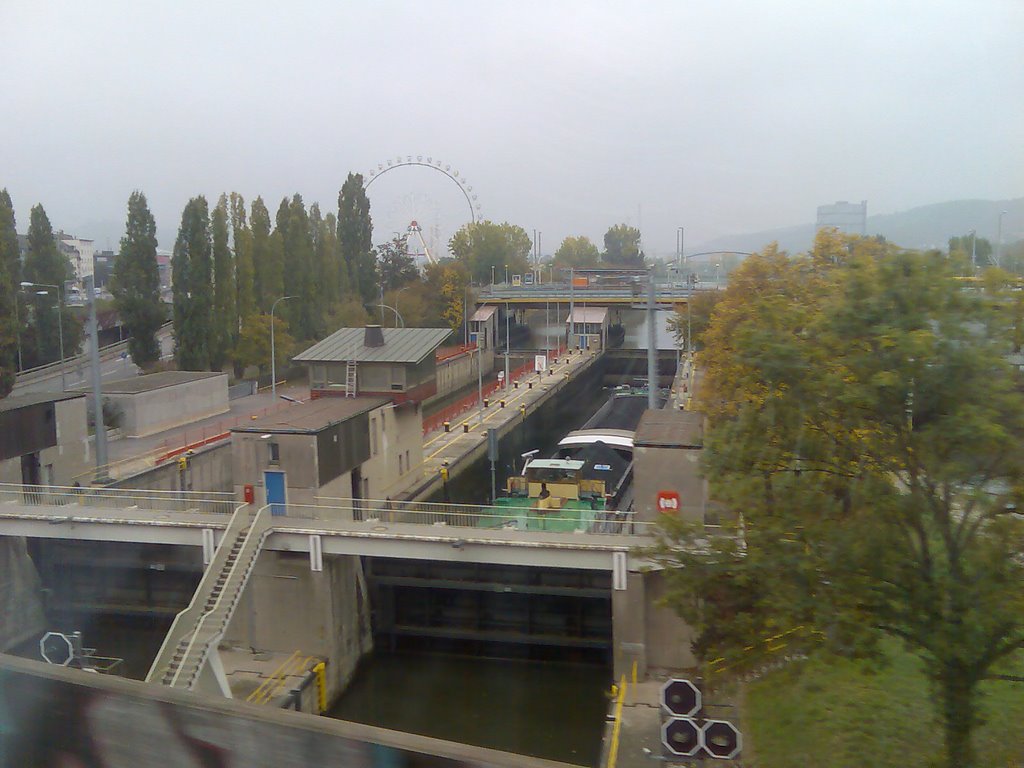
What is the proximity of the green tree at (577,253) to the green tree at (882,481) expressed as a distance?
101198mm

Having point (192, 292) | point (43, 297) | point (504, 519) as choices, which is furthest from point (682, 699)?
point (43, 297)

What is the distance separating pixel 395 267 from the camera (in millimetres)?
47969

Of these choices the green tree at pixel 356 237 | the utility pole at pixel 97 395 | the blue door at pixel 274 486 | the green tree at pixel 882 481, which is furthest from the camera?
the green tree at pixel 356 237

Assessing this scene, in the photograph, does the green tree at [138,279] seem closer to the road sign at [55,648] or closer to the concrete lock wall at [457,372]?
the concrete lock wall at [457,372]

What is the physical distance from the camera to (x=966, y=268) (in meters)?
5.82

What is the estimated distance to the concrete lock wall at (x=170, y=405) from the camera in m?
20.9

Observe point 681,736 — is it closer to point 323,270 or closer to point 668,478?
point 668,478

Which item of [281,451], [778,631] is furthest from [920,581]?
[281,451]

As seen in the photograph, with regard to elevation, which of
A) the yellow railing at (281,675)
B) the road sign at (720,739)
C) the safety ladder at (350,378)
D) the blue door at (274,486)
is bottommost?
the yellow railing at (281,675)

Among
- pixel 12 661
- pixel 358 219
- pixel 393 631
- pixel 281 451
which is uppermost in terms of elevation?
pixel 358 219

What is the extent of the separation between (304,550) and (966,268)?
9064mm

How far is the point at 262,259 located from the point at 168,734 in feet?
99.4

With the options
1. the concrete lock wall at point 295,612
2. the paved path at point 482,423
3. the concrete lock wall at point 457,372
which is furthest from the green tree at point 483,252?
the concrete lock wall at point 295,612

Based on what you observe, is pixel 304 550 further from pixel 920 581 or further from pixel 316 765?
pixel 316 765
